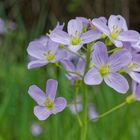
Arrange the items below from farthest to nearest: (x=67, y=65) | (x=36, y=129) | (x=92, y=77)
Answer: (x=36, y=129), (x=67, y=65), (x=92, y=77)

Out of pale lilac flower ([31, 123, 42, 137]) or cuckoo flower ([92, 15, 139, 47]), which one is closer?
cuckoo flower ([92, 15, 139, 47])

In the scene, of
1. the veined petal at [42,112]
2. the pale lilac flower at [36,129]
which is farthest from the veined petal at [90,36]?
Result: the pale lilac flower at [36,129]

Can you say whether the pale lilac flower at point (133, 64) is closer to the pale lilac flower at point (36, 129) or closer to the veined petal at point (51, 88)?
the veined petal at point (51, 88)

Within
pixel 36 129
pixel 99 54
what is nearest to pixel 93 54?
pixel 99 54

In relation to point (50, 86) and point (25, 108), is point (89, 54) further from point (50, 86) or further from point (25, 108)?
point (25, 108)

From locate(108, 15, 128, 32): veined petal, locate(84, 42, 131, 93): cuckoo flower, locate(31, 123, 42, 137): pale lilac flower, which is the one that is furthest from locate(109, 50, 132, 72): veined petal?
locate(31, 123, 42, 137): pale lilac flower

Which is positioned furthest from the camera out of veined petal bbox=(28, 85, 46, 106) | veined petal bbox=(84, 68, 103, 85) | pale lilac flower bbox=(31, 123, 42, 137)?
pale lilac flower bbox=(31, 123, 42, 137)

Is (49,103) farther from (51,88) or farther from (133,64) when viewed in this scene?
(133,64)

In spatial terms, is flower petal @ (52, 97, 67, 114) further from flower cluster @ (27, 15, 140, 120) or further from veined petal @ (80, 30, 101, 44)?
veined petal @ (80, 30, 101, 44)
